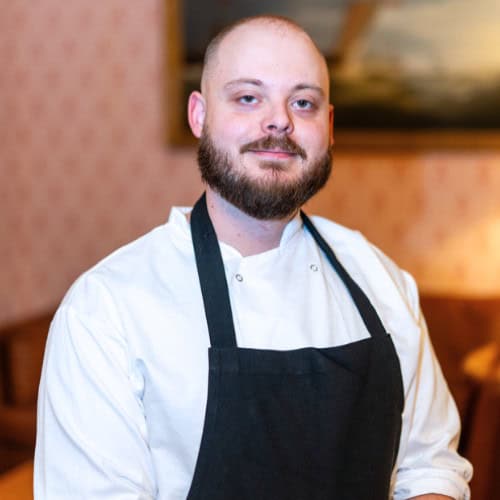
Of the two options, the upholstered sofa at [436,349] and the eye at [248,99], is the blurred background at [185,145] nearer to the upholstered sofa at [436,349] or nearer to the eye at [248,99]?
Answer: the upholstered sofa at [436,349]

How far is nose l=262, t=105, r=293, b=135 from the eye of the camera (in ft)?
4.79

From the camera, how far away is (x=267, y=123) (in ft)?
4.79

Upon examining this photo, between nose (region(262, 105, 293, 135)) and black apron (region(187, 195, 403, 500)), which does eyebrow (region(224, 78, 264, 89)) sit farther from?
black apron (region(187, 195, 403, 500))

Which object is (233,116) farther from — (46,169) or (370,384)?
(46,169)

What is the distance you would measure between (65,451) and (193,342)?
0.93ft

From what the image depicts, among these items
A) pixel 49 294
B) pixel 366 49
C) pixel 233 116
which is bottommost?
pixel 49 294

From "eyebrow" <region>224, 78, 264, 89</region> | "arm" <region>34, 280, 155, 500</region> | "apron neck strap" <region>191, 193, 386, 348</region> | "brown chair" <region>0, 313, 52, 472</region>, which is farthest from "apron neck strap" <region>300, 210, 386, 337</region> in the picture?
"brown chair" <region>0, 313, 52, 472</region>

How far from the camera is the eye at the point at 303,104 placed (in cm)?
152

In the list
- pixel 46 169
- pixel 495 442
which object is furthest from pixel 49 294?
pixel 495 442

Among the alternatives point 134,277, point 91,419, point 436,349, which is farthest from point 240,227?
point 436,349

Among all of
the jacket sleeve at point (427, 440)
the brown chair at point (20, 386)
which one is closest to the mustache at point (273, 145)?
the jacket sleeve at point (427, 440)

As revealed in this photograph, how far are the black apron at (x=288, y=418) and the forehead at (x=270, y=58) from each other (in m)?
0.30

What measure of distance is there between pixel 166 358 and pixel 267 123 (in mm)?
454

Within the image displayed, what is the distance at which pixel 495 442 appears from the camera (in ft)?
6.75
